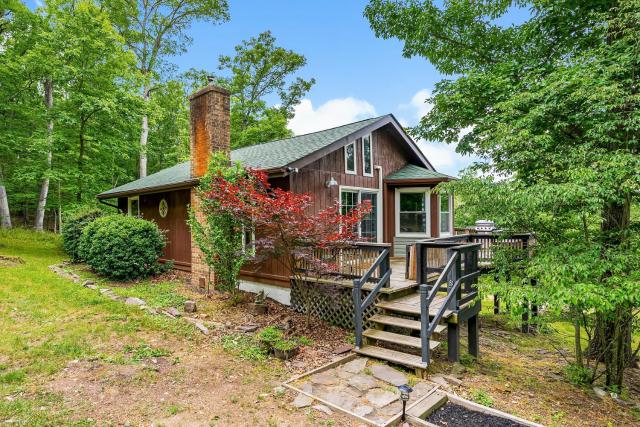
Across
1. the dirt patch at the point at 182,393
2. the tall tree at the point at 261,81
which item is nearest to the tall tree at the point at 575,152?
the dirt patch at the point at 182,393

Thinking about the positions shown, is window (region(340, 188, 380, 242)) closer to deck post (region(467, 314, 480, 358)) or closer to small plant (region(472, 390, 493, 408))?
deck post (region(467, 314, 480, 358))

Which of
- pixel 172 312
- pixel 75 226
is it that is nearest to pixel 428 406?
pixel 172 312

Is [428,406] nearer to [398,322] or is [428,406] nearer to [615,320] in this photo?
[398,322]

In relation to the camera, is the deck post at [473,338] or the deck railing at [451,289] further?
the deck post at [473,338]

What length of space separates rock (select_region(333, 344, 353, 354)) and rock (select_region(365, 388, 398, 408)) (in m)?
1.17

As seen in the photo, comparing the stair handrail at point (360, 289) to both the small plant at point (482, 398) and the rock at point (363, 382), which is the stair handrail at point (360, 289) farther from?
the small plant at point (482, 398)

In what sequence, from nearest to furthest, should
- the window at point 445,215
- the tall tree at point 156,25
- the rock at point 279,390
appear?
the rock at point 279,390 < the window at point 445,215 < the tall tree at point 156,25

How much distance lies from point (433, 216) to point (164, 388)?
858cm

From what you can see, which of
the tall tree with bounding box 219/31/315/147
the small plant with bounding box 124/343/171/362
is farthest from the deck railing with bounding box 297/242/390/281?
the tall tree with bounding box 219/31/315/147

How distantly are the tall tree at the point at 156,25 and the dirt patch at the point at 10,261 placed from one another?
850cm

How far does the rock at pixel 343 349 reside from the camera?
5488mm

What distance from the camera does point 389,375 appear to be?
4.76m

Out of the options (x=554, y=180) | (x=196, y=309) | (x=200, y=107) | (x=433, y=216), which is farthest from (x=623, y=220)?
(x=200, y=107)

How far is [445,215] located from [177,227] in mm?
8858
